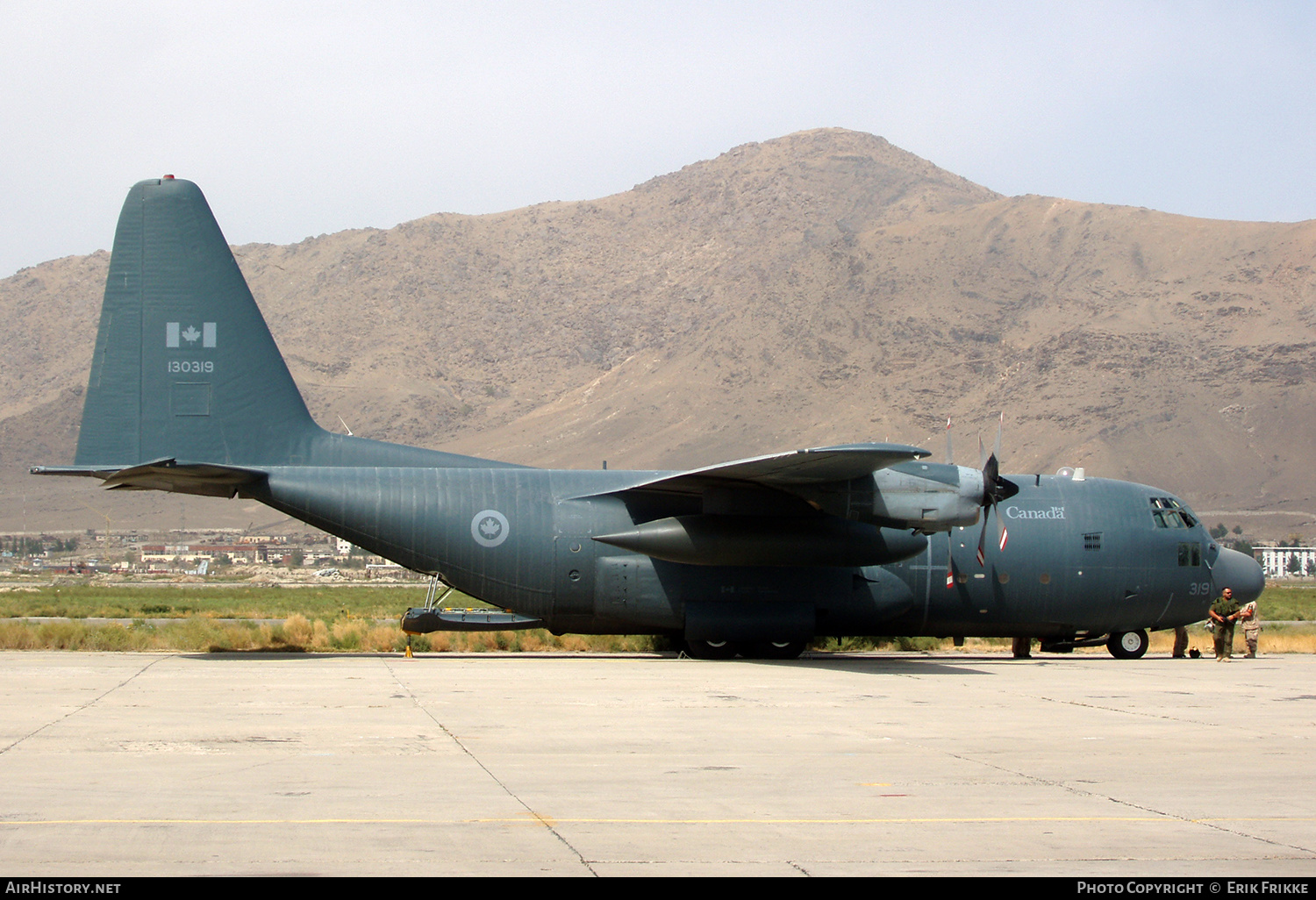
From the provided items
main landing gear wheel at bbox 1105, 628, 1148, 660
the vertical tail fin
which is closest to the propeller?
main landing gear wheel at bbox 1105, 628, 1148, 660

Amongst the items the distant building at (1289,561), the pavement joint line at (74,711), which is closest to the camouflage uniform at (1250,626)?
the pavement joint line at (74,711)

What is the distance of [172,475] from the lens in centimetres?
2102

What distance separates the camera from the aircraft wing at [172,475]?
2037 centimetres

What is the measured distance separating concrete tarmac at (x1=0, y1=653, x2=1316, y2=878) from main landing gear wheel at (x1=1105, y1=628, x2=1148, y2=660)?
522 centimetres

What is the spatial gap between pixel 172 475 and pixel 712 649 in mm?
10015

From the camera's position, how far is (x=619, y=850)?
7.89m

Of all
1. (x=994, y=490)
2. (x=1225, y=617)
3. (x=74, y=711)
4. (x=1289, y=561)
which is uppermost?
(x=994, y=490)

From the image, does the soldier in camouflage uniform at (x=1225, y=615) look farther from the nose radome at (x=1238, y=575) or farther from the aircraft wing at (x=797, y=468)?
the aircraft wing at (x=797, y=468)

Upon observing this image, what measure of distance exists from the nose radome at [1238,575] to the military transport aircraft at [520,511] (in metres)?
3.22

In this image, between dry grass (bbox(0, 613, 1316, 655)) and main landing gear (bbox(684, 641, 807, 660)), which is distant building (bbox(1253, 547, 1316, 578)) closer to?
dry grass (bbox(0, 613, 1316, 655))

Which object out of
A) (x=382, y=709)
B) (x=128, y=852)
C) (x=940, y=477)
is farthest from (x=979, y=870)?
(x=940, y=477)

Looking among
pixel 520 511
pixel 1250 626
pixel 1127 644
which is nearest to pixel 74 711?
pixel 520 511

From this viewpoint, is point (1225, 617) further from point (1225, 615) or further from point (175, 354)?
point (175, 354)
